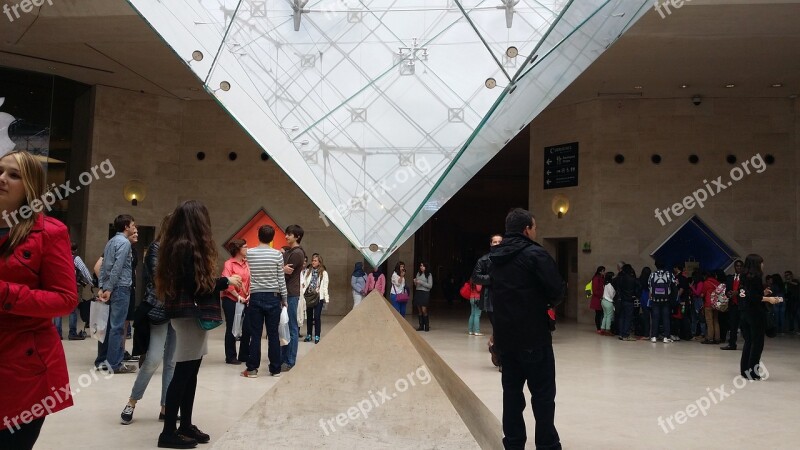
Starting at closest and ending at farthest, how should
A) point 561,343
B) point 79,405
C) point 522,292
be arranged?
point 522,292 < point 79,405 < point 561,343

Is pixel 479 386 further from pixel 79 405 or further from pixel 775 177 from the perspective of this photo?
pixel 775 177

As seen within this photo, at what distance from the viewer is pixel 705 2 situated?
32.4 feet

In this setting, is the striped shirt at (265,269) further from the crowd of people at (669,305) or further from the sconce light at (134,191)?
the sconce light at (134,191)

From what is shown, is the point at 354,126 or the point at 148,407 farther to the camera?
the point at 148,407

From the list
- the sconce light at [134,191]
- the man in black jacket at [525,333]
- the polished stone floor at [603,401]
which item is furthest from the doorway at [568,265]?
the man in black jacket at [525,333]

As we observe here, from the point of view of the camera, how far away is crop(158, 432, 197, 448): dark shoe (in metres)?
3.72

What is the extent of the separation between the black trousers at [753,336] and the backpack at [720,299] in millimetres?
3929

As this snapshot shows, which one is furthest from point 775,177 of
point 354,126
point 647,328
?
point 354,126

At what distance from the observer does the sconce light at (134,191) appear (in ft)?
52.7

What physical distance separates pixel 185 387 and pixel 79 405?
5.12ft

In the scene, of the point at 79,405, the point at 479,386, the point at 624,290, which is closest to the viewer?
the point at 79,405

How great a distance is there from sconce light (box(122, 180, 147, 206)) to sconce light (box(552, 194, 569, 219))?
10641 millimetres

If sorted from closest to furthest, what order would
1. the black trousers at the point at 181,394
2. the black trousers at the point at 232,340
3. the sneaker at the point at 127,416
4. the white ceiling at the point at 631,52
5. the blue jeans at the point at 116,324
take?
the black trousers at the point at 181,394
the sneaker at the point at 127,416
the blue jeans at the point at 116,324
the black trousers at the point at 232,340
the white ceiling at the point at 631,52

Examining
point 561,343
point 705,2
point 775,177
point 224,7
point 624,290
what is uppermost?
point 705,2
